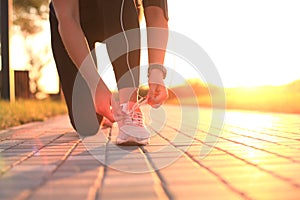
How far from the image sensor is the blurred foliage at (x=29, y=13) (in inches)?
428

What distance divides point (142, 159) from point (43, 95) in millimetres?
10794

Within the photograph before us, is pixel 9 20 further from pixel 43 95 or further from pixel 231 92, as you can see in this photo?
pixel 231 92

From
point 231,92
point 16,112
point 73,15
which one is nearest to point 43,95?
point 231,92

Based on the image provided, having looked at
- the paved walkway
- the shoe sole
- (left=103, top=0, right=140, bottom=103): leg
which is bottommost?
the paved walkway

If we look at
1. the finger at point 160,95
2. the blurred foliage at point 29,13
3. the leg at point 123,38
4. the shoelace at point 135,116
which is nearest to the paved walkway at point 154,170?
the shoelace at point 135,116

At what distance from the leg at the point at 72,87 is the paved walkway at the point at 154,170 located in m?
0.53

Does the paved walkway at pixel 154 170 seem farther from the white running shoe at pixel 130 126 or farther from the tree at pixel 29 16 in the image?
the tree at pixel 29 16

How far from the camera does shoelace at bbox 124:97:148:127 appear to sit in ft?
8.10

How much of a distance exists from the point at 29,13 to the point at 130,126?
937 cm

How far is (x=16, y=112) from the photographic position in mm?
5250

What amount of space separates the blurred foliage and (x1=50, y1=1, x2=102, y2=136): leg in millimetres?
8052

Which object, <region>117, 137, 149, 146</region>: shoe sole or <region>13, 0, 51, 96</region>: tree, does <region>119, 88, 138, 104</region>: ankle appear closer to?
<region>117, 137, 149, 146</region>: shoe sole

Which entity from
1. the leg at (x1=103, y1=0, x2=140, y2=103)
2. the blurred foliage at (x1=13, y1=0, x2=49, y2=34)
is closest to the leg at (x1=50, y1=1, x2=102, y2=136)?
the leg at (x1=103, y1=0, x2=140, y2=103)

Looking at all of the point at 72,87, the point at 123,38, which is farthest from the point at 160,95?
the point at 72,87
